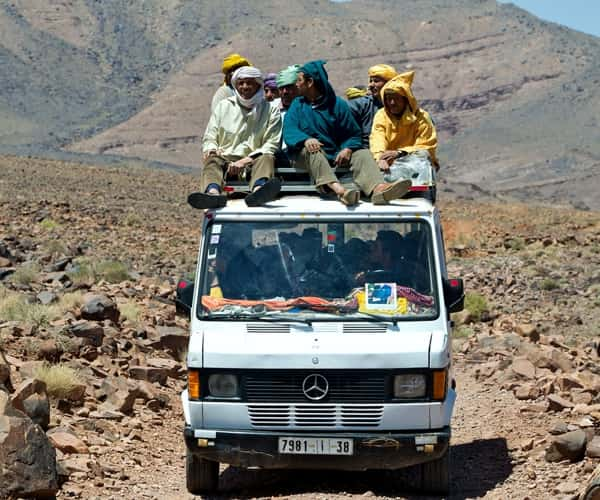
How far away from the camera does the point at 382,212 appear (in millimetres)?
8438

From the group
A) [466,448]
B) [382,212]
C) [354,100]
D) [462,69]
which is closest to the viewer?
[382,212]

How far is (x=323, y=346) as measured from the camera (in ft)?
25.5

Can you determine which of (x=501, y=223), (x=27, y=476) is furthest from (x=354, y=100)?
(x=501, y=223)

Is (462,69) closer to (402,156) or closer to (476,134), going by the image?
(476,134)

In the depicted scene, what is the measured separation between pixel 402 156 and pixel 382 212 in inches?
52.6

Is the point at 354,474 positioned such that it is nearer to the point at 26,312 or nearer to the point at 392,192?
the point at 392,192

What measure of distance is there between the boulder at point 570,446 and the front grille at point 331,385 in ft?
6.28

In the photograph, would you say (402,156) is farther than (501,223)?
No

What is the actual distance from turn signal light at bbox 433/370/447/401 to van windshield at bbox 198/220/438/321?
0.46 m

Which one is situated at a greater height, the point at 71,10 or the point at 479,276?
the point at 71,10

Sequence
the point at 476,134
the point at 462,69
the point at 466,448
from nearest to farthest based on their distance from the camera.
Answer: the point at 466,448 → the point at 476,134 → the point at 462,69

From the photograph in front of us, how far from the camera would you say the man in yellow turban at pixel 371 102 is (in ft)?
36.1

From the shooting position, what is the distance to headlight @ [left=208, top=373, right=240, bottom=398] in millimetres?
7852

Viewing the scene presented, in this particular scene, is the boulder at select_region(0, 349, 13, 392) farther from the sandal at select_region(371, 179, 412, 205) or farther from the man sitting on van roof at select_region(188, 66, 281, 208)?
the sandal at select_region(371, 179, 412, 205)
